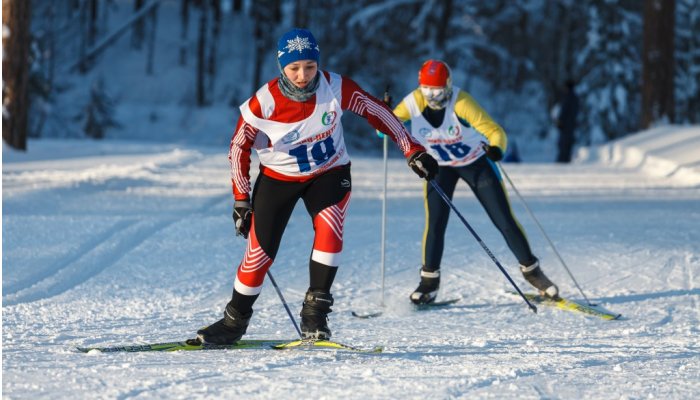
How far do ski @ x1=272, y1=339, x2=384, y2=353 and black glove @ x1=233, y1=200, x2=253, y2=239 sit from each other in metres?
0.61

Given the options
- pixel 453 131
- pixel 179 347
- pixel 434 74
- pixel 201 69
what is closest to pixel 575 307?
pixel 453 131

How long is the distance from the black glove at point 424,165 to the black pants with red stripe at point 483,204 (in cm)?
172

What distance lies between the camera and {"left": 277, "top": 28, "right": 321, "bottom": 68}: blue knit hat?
5075 mm

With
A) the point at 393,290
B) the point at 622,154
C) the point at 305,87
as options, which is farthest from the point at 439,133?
the point at 622,154

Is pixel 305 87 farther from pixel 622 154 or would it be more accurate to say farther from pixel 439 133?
pixel 622 154

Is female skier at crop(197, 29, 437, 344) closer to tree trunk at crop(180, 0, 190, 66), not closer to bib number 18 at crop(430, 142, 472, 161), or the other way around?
bib number 18 at crop(430, 142, 472, 161)

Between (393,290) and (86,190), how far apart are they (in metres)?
5.81

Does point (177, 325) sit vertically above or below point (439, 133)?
below

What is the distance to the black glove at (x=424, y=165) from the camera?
5.46 metres

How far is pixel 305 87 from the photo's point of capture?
5.10 m

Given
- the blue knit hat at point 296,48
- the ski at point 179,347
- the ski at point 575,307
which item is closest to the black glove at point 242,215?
the ski at point 179,347

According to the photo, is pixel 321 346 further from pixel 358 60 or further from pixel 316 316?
pixel 358 60

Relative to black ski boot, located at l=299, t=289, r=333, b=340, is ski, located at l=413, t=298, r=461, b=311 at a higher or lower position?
lower

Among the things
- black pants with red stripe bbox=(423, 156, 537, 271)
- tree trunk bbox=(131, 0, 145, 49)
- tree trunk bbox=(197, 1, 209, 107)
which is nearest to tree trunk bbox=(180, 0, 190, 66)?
tree trunk bbox=(131, 0, 145, 49)
